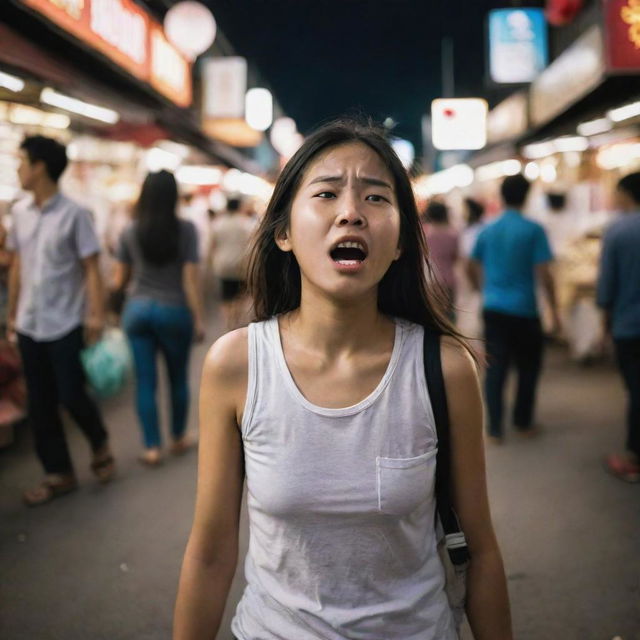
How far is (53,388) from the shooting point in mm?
4293

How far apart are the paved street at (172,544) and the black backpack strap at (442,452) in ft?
5.21

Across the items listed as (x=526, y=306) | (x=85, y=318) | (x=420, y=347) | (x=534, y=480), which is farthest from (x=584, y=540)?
(x=85, y=318)

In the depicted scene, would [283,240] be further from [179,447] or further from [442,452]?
[179,447]

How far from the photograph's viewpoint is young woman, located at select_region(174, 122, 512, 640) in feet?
4.56

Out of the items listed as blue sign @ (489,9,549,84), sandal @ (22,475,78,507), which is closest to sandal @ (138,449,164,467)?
sandal @ (22,475,78,507)

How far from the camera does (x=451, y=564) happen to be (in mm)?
1547

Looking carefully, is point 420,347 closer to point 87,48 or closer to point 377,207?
point 377,207

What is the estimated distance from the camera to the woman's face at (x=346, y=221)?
1.43 m

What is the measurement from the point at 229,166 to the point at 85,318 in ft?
57.0

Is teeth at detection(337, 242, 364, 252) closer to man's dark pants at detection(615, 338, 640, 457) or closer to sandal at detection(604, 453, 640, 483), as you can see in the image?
man's dark pants at detection(615, 338, 640, 457)

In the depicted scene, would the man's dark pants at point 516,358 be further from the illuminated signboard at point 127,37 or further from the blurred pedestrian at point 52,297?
the illuminated signboard at point 127,37

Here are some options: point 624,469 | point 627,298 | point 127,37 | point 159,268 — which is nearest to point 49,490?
point 159,268

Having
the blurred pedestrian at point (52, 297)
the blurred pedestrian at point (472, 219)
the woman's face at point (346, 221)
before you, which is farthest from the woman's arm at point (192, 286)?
the blurred pedestrian at point (472, 219)

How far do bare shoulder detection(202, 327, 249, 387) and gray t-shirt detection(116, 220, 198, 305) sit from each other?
332 centimetres
